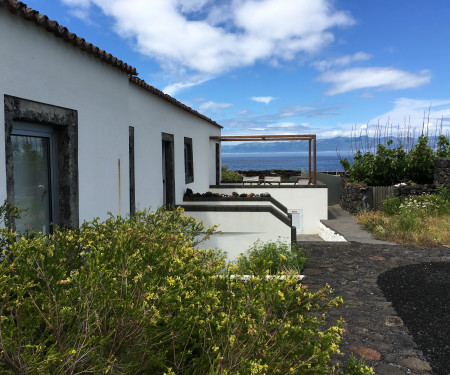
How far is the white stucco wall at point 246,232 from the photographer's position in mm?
9812

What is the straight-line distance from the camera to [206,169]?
1548 cm

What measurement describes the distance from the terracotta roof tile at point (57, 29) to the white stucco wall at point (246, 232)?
4798mm

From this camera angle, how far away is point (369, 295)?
7383 mm

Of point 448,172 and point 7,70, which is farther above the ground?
point 7,70

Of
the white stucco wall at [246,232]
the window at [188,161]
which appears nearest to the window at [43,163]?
the white stucco wall at [246,232]

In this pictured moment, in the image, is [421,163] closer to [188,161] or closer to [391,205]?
[391,205]

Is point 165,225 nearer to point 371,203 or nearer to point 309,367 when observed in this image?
point 309,367

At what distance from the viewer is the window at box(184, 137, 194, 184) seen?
41.4 feet

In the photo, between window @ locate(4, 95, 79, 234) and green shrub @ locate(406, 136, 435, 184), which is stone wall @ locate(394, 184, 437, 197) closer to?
green shrub @ locate(406, 136, 435, 184)

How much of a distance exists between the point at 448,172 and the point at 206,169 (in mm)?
10553

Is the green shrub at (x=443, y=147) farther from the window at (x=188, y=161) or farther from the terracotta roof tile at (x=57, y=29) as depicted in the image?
the terracotta roof tile at (x=57, y=29)

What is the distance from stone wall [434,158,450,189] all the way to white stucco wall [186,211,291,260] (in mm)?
10809

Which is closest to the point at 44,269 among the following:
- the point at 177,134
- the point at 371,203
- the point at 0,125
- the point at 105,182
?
the point at 0,125

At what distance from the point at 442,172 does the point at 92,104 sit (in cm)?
1614
